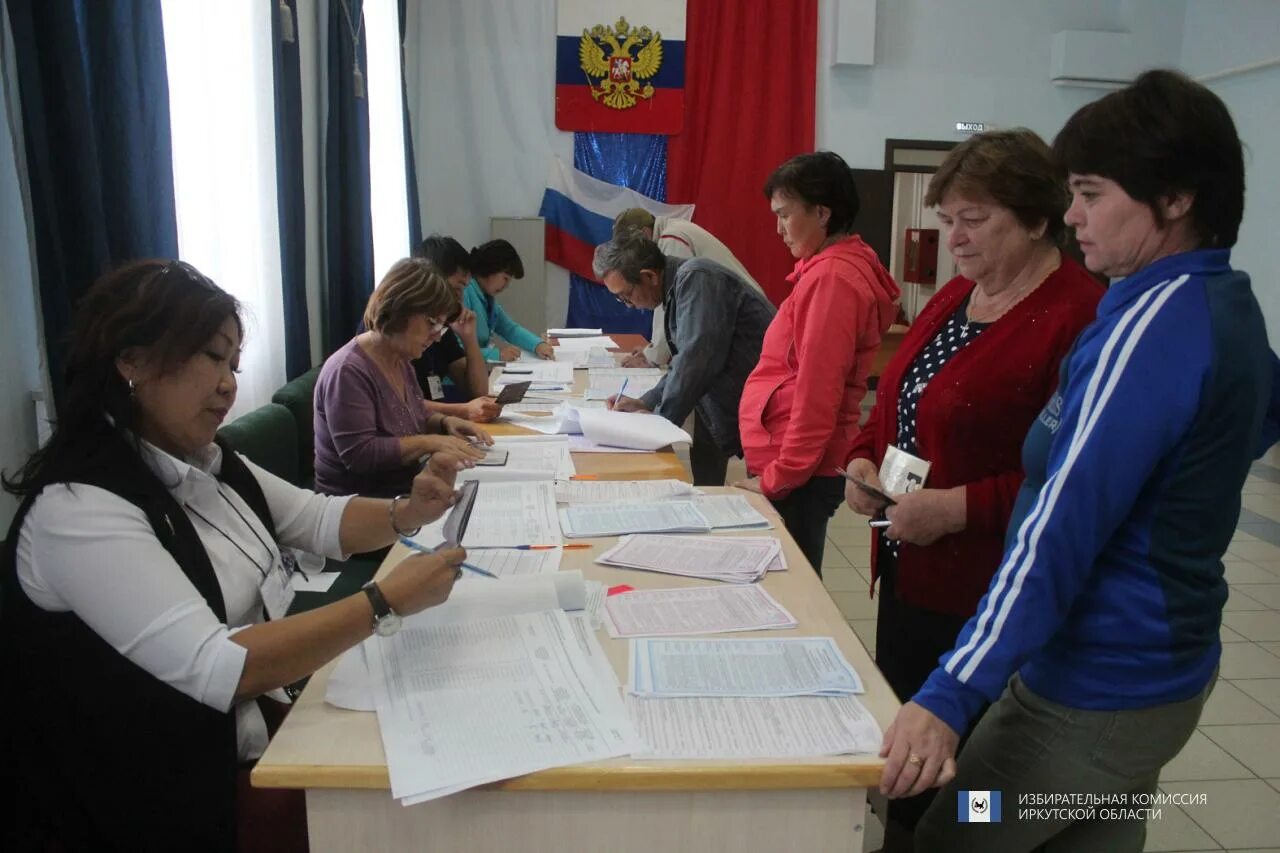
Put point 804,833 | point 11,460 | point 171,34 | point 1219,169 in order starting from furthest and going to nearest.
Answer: point 171,34 → point 11,460 → point 804,833 → point 1219,169

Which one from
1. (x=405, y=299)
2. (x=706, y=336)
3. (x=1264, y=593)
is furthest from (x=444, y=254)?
(x=1264, y=593)

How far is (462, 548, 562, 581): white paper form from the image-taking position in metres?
1.51

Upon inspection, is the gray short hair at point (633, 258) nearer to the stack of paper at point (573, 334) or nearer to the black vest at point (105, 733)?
the black vest at point (105, 733)

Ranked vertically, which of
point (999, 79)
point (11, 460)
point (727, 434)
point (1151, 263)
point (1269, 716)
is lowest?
point (1269, 716)

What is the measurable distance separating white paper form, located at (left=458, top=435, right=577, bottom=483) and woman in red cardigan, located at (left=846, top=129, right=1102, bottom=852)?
0.90m

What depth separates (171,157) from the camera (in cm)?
204

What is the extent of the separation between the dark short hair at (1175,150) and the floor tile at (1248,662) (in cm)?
246

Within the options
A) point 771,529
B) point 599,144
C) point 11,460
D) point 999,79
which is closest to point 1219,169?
point 771,529

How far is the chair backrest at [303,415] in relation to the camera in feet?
9.39

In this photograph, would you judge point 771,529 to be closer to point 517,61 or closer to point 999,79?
point 517,61

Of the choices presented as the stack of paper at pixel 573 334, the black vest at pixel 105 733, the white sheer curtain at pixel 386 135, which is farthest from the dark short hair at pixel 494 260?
the black vest at pixel 105 733

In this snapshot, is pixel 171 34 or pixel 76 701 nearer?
pixel 76 701

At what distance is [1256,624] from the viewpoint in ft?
10.6

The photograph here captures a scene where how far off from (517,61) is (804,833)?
6.52m
